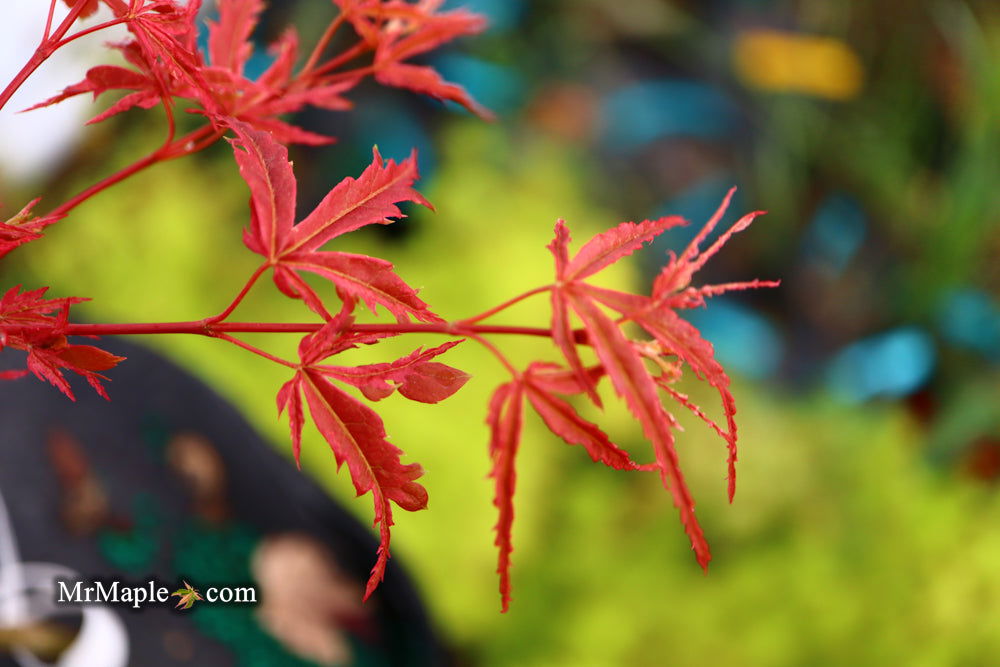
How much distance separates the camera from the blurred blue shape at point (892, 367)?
5.44 ft

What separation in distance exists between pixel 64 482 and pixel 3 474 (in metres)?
→ 0.04

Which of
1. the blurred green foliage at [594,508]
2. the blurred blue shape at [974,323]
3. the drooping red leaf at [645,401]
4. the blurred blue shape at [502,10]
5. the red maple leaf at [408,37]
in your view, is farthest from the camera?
the blurred blue shape at [502,10]

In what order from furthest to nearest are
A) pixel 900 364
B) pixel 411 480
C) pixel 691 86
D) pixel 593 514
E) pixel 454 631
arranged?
pixel 691 86, pixel 900 364, pixel 593 514, pixel 454 631, pixel 411 480

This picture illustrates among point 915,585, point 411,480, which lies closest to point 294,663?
point 411,480

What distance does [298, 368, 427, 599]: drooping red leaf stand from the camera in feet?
0.98

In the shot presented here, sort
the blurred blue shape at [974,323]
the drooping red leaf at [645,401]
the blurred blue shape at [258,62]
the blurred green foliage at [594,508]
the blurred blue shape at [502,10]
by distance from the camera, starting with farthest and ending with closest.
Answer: the blurred blue shape at [502,10] → the blurred blue shape at [974,323] → the blurred blue shape at [258,62] → the blurred green foliage at [594,508] → the drooping red leaf at [645,401]

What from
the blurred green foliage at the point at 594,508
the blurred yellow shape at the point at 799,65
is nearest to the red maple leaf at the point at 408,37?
the blurred green foliage at the point at 594,508

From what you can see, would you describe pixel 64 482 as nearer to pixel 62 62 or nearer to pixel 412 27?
A: pixel 412 27

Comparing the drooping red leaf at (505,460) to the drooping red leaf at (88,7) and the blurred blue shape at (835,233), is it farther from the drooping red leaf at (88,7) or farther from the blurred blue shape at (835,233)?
the blurred blue shape at (835,233)

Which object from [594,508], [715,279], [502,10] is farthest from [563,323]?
[502,10]

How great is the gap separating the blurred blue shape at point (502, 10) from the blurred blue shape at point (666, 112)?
0.90ft

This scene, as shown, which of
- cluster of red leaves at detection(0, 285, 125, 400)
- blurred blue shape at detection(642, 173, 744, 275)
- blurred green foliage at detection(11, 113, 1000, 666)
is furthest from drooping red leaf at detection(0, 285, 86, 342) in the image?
blurred blue shape at detection(642, 173, 744, 275)

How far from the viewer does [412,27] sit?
43 cm

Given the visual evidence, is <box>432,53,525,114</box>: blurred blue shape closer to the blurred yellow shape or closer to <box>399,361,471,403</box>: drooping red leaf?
the blurred yellow shape
